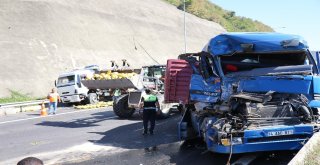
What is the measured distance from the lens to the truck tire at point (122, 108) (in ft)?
55.6

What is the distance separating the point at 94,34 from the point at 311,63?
34.4 metres

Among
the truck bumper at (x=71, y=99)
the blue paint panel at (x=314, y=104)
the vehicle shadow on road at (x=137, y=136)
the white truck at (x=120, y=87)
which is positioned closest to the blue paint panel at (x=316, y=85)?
the blue paint panel at (x=314, y=104)

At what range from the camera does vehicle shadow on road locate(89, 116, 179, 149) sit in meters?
11.2

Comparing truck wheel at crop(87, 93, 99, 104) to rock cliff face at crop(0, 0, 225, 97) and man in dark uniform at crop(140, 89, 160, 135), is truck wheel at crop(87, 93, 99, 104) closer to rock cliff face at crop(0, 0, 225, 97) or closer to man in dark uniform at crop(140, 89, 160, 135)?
rock cliff face at crop(0, 0, 225, 97)

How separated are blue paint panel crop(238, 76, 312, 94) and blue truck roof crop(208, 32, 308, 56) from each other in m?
0.87

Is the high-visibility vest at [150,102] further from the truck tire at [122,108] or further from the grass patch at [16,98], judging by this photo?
the grass patch at [16,98]

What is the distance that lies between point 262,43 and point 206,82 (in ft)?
5.04

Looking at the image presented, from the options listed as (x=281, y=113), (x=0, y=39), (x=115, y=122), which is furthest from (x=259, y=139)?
(x=0, y=39)

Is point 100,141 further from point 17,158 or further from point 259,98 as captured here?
Answer: point 259,98

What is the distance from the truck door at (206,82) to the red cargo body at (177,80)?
177cm

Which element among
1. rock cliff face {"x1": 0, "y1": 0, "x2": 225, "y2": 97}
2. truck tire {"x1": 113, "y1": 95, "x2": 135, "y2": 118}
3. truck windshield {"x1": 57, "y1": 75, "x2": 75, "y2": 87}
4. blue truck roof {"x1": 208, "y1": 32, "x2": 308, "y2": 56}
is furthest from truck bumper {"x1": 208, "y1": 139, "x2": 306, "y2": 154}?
rock cliff face {"x1": 0, "y1": 0, "x2": 225, "y2": 97}

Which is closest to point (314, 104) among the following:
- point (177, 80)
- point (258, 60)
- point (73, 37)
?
point (258, 60)

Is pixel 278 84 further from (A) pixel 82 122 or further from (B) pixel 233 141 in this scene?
(A) pixel 82 122

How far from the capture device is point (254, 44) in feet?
29.7
